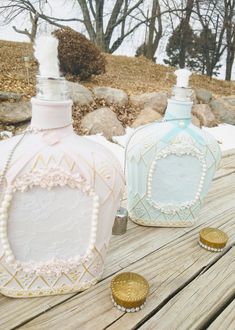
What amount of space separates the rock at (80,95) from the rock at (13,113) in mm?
629

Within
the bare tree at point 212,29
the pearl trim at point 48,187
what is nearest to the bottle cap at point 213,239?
the pearl trim at point 48,187

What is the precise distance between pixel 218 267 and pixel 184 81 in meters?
0.54

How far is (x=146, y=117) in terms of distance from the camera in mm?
3646

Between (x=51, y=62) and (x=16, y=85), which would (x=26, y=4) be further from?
(x=51, y=62)

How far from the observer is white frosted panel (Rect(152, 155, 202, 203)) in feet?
3.21

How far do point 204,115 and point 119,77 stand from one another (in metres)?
1.96

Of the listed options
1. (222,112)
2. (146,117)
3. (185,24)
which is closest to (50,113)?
(146,117)

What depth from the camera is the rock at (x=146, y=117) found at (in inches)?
141

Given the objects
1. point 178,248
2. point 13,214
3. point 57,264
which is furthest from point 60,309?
point 178,248

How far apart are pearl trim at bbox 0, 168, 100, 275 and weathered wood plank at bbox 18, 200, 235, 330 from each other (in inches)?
3.6

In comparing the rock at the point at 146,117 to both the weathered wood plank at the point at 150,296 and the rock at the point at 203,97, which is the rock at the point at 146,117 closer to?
the rock at the point at 203,97

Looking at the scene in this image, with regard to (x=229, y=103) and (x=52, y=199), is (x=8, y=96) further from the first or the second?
(x=229, y=103)

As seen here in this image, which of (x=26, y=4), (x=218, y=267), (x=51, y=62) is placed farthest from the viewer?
(x=26, y=4)

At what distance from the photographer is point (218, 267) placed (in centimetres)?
92
